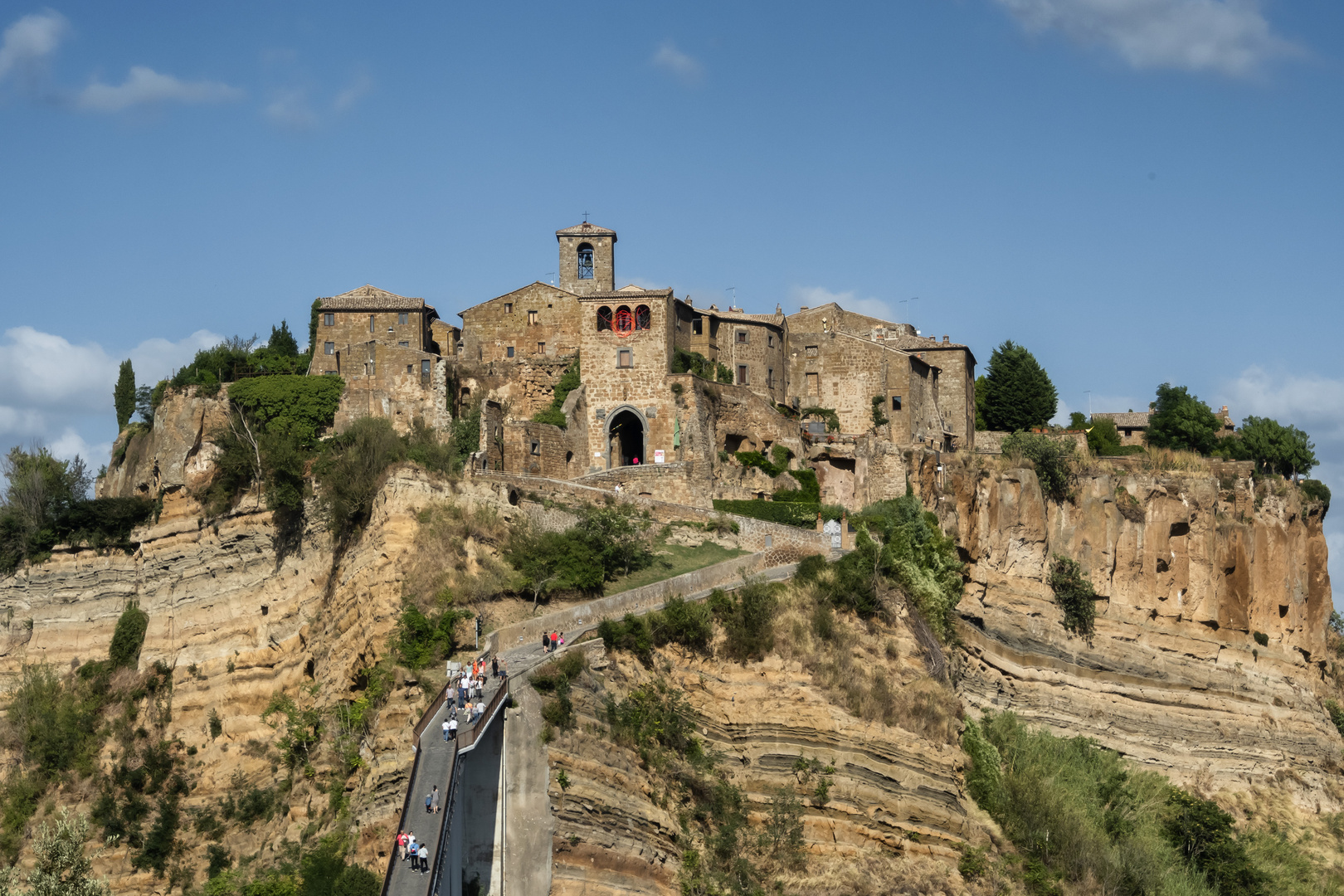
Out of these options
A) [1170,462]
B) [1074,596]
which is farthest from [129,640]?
[1170,462]

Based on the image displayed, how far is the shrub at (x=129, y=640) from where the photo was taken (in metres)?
55.8

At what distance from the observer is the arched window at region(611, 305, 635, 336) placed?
2335 inches

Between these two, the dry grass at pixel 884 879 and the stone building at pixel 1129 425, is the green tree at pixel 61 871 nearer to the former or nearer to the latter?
the dry grass at pixel 884 879

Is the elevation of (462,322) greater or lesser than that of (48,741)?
greater

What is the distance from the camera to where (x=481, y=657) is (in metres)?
38.4

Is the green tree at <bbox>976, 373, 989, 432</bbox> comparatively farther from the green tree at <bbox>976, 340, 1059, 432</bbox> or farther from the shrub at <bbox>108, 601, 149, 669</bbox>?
the shrub at <bbox>108, 601, 149, 669</bbox>

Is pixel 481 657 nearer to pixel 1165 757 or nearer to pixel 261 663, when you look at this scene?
pixel 261 663

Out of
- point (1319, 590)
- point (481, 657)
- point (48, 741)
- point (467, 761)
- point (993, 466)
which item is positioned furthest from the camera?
point (1319, 590)

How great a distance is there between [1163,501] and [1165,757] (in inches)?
383

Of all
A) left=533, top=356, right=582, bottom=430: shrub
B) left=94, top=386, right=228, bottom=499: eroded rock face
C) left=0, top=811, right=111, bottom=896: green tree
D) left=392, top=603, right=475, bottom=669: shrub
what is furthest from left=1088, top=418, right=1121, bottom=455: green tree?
left=0, top=811, right=111, bottom=896: green tree

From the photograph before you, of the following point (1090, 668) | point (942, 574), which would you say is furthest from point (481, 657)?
point (1090, 668)

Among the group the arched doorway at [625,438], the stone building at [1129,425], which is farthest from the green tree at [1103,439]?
the arched doorway at [625,438]

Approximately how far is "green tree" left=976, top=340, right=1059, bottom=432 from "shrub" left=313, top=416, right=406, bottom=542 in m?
Answer: 31.7

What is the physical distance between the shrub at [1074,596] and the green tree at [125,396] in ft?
122
